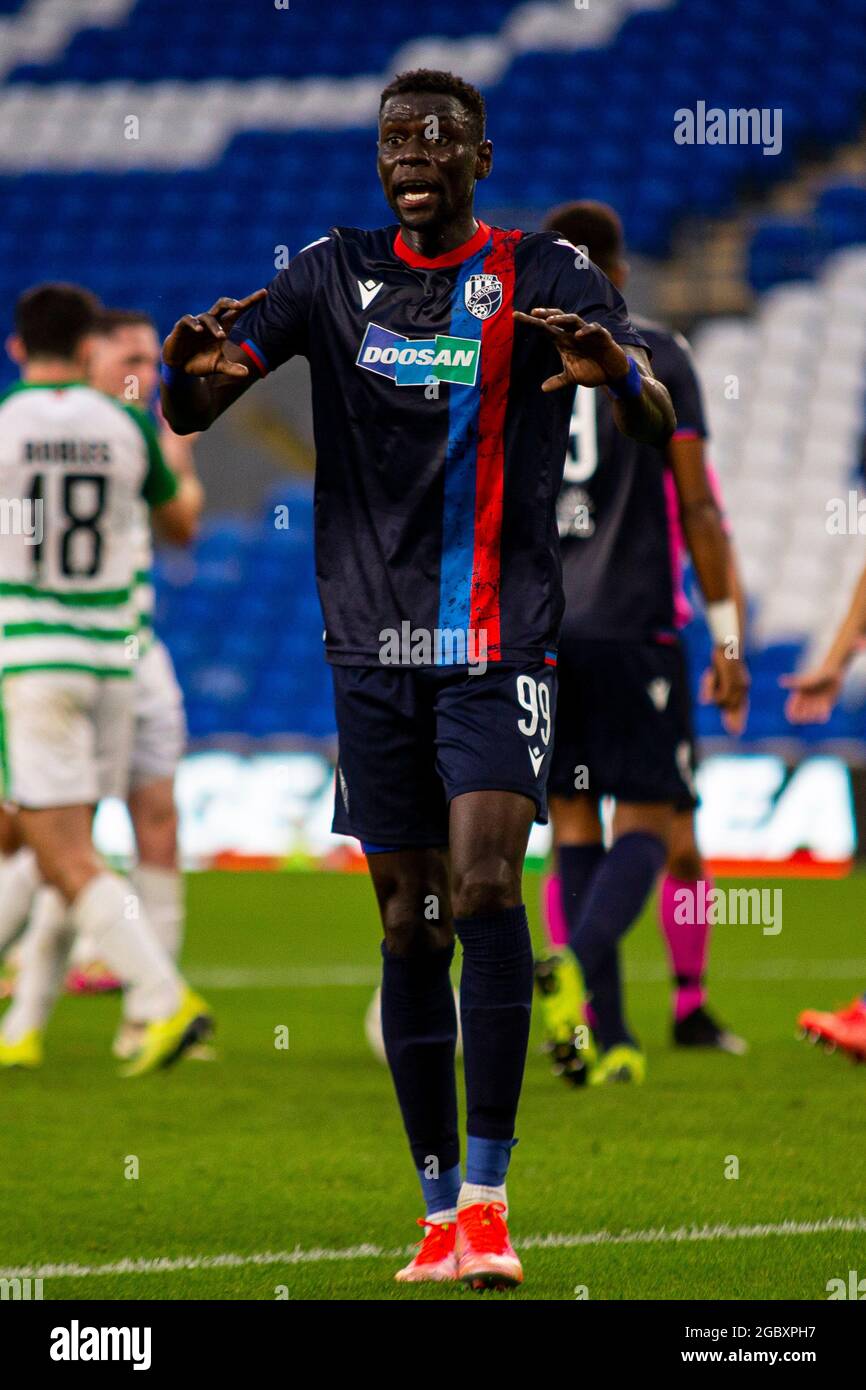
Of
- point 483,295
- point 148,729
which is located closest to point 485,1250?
point 483,295

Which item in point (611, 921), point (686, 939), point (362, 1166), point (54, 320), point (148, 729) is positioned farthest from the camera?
point (148, 729)

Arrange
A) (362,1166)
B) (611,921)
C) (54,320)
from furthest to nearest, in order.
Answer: (54,320)
(611,921)
(362,1166)

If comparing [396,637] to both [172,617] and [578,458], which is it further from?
[172,617]

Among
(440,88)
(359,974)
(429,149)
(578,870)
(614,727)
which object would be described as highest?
(440,88)

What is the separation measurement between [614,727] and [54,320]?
6.32 feet

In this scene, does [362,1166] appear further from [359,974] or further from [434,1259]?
[359,974]

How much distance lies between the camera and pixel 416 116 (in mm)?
3377

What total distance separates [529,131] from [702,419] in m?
12.5

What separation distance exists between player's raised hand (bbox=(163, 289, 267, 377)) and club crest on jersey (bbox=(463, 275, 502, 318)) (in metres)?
0.36

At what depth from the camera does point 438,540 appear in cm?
344

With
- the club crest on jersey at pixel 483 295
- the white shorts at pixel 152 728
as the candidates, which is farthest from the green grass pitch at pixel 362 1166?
the club crest on jersey at pixel 483 295

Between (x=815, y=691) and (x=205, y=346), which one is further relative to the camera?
(x=815, y=691)

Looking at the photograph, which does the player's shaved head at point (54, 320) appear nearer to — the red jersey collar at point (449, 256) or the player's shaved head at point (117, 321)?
the player's shaved head at point (117, 321)

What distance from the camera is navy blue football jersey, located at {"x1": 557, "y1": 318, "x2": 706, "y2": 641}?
5.51 m
